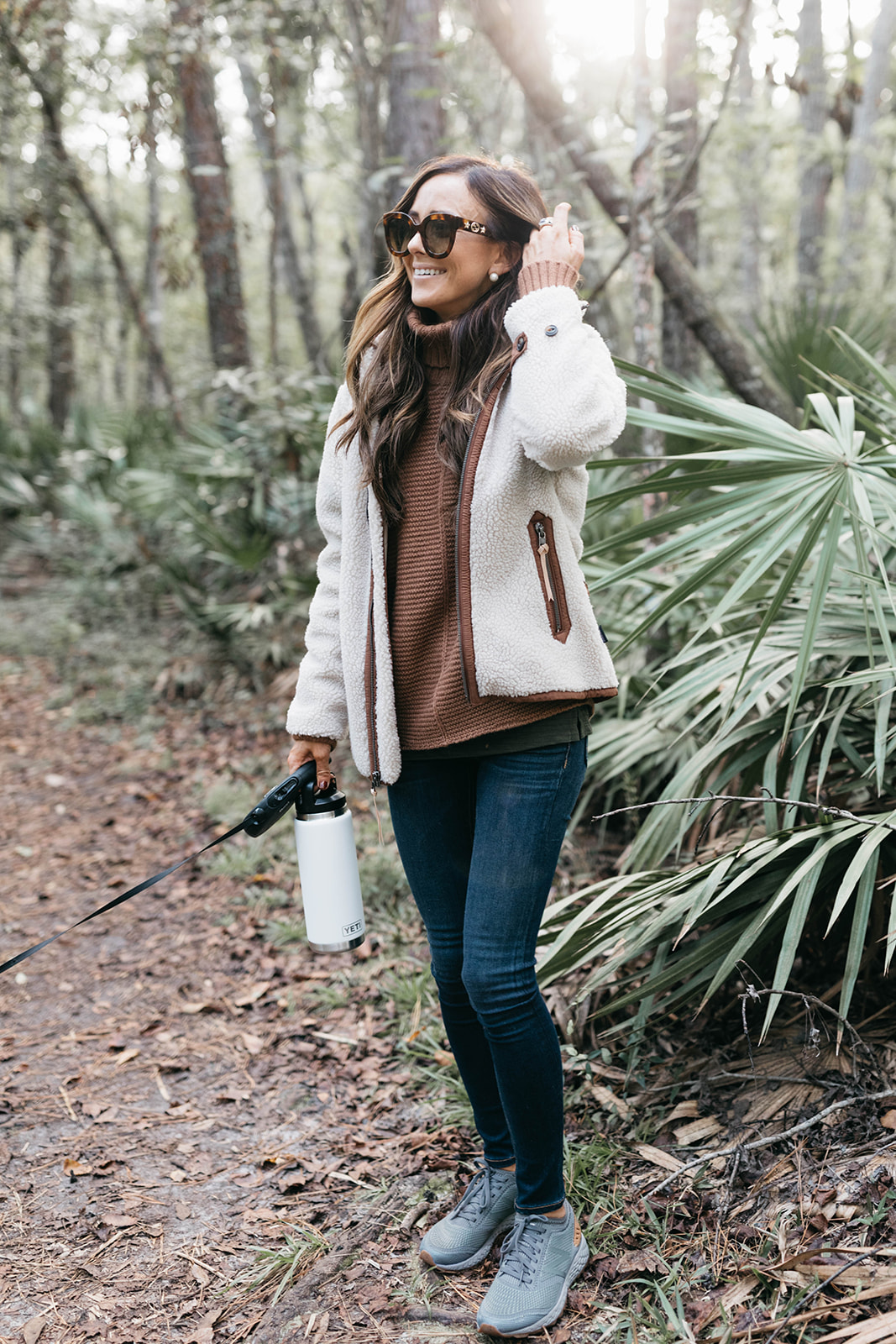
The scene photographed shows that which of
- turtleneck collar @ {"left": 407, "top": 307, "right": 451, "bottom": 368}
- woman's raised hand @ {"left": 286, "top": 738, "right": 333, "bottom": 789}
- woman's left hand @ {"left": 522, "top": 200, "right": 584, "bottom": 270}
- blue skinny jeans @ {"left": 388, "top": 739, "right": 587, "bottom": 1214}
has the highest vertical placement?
woman's left hand @ {"left": 522, "top": 200, "right": 584, "bottom": 270}

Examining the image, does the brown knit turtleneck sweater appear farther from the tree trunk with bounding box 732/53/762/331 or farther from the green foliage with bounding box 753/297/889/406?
the tree trunk with bounding box 732/53/762/331

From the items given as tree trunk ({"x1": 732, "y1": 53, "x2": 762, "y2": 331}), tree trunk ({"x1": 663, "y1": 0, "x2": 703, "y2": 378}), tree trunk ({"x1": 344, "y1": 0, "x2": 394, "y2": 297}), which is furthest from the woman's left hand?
tree trunk ({"x1": 732, "y1": 53, "x2": 762, "y2": 331})

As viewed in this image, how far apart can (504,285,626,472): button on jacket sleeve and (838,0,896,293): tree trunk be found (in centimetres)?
1121

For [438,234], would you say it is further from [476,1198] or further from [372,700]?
[476,1198]

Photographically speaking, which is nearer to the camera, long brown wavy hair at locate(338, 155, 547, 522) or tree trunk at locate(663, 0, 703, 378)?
long brown wavy hair at locate(338, 155, 547, 522)

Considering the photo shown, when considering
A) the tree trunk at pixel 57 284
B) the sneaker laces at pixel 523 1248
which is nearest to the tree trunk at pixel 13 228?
the tree trunk at pixel 57 284

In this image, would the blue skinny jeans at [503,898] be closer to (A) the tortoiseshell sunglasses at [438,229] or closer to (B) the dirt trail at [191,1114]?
(B) the dirt trail at [191,1114]

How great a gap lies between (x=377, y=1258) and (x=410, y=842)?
0.99 m

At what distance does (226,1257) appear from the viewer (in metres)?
2.35

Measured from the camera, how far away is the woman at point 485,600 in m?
1.85

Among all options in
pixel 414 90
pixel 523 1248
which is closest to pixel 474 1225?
pixel 523 1248

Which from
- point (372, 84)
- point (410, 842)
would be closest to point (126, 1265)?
point (410, 842)

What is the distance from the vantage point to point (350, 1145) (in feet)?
9.07

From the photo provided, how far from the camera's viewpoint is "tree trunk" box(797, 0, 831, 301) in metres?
11.5
